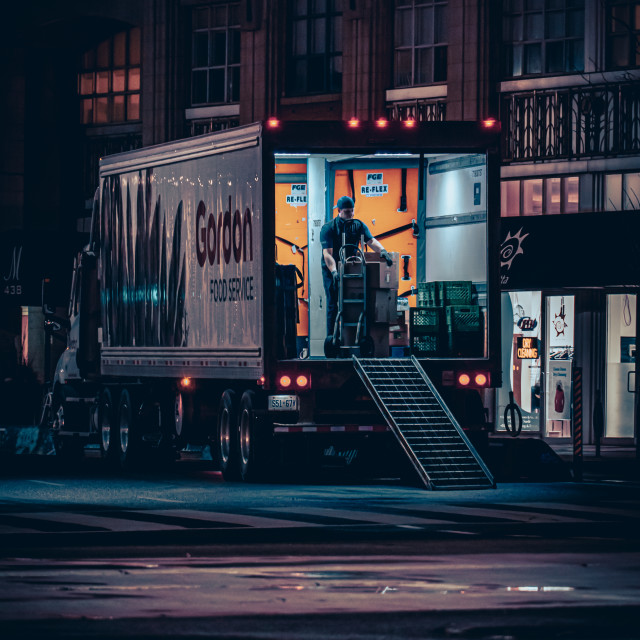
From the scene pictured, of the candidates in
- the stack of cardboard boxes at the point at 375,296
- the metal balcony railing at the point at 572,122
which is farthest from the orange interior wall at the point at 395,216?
the metal balcony railing at the point at 572,122

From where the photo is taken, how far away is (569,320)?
33.0m

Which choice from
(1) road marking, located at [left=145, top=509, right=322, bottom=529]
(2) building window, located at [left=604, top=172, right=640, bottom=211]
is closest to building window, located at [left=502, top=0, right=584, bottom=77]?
(2) building window, located at [left=604, top=172, right=640, bottom=211]

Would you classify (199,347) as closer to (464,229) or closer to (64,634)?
(464,229)

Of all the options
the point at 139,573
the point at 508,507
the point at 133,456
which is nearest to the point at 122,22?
the point at 133,456

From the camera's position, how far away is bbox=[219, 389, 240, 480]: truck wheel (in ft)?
72.7

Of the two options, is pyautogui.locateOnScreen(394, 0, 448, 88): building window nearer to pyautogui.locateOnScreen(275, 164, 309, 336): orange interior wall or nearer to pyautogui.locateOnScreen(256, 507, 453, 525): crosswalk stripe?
pyautogui.locateOnScreen(275, 164, 309, 336): orange interior wall

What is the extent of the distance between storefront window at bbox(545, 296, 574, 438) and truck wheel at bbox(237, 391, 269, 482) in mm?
12243

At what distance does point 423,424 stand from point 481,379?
1.51m

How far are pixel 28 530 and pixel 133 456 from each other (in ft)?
31.1

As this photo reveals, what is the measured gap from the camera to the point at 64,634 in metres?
9.70

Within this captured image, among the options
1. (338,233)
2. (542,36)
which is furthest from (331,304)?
(542,36)

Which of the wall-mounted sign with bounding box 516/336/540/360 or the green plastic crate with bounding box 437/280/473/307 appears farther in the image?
the wall-mounted sign with bounding box 516/336/540/360

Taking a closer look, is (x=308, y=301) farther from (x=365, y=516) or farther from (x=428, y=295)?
(x=365, y=516)

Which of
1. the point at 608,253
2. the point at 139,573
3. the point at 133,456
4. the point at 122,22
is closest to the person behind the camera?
the point at 139,573
